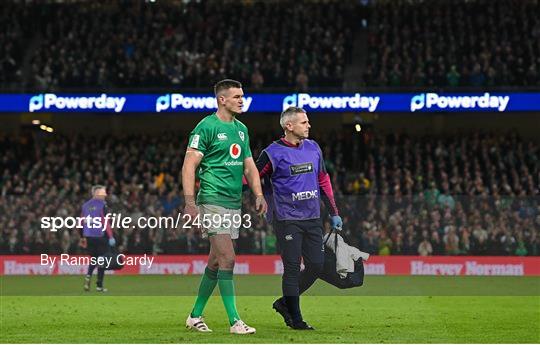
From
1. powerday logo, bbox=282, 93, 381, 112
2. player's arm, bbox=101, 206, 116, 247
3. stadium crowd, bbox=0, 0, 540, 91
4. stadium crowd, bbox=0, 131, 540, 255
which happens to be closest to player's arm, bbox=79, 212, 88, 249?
stadium crowd, bbox=0, 131, 540, 255

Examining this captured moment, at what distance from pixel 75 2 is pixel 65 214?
16.7 m

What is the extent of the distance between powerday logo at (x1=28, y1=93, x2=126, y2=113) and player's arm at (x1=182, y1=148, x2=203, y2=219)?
74.4 feet

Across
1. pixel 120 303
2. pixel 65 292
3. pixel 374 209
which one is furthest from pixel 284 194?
pixel 374 209

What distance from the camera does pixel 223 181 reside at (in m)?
10.1

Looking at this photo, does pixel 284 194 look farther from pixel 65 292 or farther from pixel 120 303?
pixel 65 292

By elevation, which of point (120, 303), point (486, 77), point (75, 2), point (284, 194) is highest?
point (75, 2)

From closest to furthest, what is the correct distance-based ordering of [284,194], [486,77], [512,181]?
1. [284,194]
2. [512,181]
3. [486,77]

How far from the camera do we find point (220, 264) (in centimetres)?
1002

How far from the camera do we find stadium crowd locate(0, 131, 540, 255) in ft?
73.5

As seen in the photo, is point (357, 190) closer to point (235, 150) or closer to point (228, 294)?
point (235, 150)

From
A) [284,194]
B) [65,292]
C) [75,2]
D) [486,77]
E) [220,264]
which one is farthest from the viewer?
[75,2]

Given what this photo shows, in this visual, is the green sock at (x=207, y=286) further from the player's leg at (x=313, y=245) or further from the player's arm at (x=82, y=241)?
the player's arm at (x=82, y=241)

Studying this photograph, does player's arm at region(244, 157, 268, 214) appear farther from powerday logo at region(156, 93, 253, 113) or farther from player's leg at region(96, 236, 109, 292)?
powerday logo at region(156, 93, 253, 113)

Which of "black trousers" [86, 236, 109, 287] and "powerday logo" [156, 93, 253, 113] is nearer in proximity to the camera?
"black trousers" [86, 236, 109, 287]
